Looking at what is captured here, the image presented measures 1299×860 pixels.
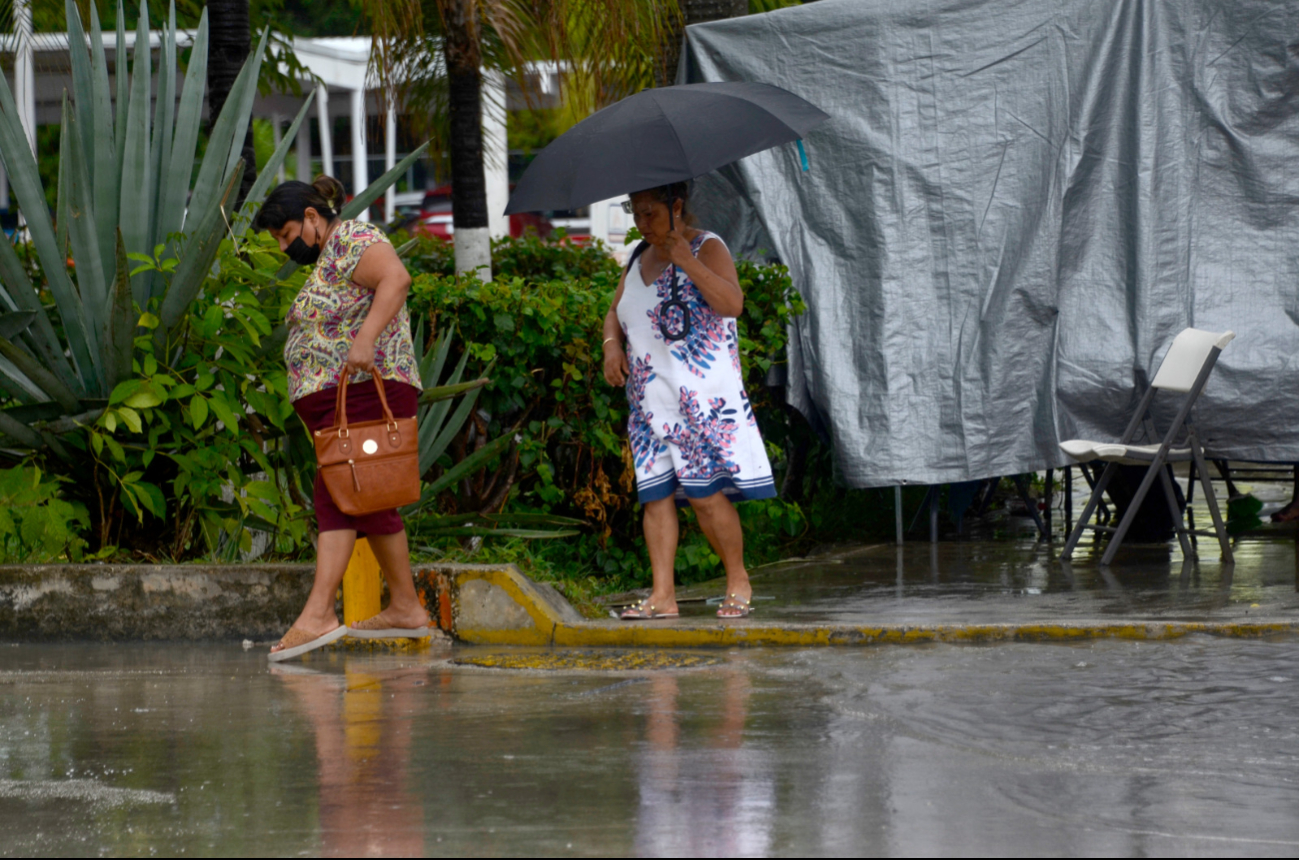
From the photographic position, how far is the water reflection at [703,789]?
3.68m

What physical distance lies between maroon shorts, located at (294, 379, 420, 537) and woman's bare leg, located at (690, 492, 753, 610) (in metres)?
1.19

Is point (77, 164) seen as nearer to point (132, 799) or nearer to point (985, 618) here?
point (132, 799)

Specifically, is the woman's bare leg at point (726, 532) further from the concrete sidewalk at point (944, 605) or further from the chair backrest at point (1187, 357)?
the chair backrest at point (1187, 357)

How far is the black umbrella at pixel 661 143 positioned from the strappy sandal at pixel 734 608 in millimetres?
1076

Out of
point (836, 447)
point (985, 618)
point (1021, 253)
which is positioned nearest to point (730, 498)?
point (985, 618)

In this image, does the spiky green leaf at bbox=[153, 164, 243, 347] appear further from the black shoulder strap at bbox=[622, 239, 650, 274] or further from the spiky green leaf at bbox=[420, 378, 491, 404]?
the black shoulder strap at bbox=[622, 239, 650, 274]

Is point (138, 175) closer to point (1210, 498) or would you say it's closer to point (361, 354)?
point (361, 354)

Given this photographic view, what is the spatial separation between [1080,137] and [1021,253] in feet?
2.17

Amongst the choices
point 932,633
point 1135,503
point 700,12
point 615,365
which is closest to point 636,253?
point 615,365

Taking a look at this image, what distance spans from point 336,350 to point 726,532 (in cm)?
170

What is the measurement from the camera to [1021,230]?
857cm

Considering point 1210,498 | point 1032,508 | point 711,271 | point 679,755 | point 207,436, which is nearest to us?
point 679,755

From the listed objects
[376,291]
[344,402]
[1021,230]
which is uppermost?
[1021,230]

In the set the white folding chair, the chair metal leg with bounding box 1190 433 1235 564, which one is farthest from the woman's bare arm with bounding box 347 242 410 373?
the chair metal leg with bounding box 1190 433 1235 564
